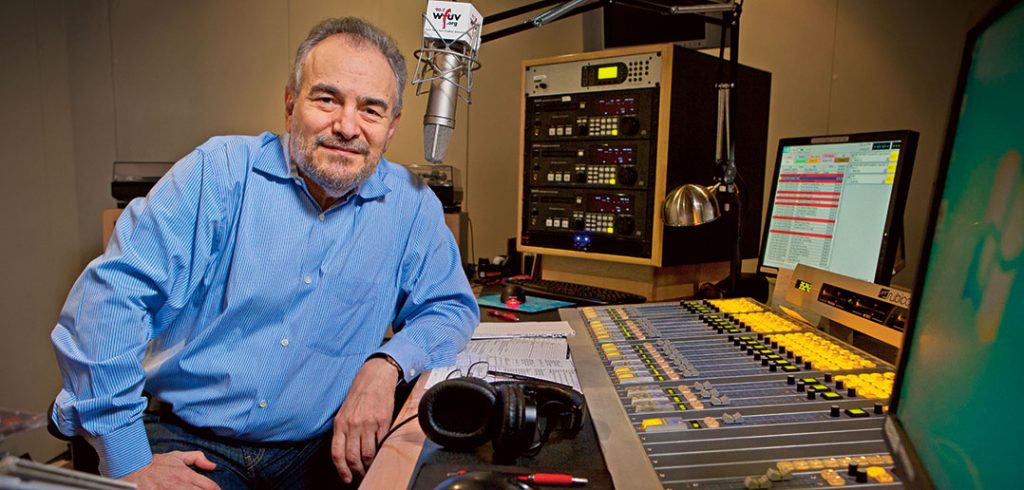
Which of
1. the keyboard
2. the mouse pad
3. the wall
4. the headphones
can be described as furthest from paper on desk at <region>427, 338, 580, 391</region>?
the wall

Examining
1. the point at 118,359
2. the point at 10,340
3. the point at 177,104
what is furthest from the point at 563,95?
the point at 10,340

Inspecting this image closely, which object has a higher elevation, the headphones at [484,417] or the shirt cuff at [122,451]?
the headphones at [484,417]

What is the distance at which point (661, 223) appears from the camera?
1.70 meters

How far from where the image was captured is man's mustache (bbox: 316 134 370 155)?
118cm

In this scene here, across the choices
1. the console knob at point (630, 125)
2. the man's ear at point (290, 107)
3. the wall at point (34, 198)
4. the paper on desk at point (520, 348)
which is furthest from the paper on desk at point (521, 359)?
the wall at point (34, 198)

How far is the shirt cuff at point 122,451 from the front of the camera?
3.14 feet

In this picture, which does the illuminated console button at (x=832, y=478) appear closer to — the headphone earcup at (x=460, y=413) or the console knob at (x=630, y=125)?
the headphone earcup at (x=460, y=413)

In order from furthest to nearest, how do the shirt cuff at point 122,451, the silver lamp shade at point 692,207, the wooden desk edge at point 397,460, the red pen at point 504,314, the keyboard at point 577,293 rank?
the keyboard at point 577,293 < the red pen at point 504,314 < the silver lamp shade at point 692,207 < the shirt cuff at point 122,451 < the wooden desk edge at point 397,460

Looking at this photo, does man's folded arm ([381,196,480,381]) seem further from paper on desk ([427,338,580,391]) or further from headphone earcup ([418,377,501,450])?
headphone earcup ([418,377,501,450])

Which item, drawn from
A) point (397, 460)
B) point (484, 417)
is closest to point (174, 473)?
point (397, 460)

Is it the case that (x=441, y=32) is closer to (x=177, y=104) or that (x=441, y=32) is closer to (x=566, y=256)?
(x=566, y=256)

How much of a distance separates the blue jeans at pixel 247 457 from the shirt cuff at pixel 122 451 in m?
0.11

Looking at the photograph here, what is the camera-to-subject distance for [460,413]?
72 cm

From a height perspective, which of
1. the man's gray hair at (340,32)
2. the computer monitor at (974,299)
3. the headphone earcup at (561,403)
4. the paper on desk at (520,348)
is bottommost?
the paper on desk at (520,348)
